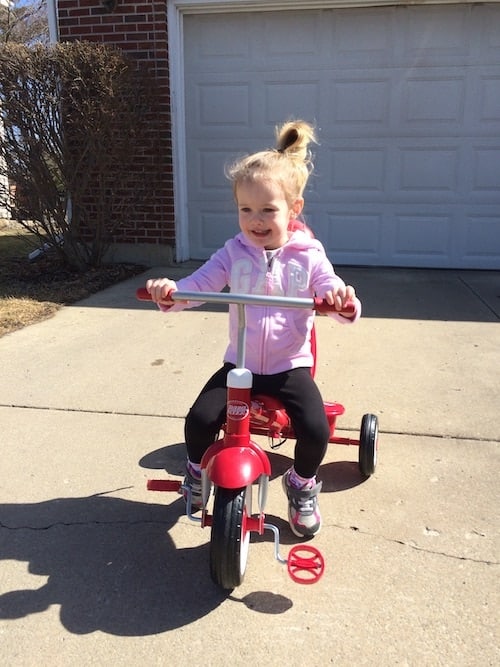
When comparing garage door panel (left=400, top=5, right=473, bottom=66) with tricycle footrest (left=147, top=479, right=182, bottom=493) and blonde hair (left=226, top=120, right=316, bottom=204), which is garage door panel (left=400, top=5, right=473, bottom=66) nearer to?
blonde hair (left=226, top=120, right=316, bottom=204)

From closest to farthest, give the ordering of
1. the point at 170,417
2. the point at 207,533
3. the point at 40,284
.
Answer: the point at 207,533 → the point at 170,417 → the point at 40,284

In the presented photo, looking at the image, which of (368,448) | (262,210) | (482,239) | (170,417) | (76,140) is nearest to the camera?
(262,210)

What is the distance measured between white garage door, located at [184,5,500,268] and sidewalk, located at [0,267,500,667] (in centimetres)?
294

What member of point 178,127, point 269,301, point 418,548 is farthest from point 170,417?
point 178,127

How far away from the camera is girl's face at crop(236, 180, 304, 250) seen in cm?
215

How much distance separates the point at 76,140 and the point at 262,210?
460 centimetres

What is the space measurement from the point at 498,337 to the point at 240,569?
11.1 feet

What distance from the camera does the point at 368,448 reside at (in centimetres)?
272

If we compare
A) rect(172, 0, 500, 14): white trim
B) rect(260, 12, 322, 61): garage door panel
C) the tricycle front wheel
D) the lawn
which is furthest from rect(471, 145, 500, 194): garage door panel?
the tricycle front wheel

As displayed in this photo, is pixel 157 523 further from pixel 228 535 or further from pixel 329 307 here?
pixel 329 307

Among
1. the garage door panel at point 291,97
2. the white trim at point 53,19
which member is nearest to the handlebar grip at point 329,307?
the garage door panel at point 291,97

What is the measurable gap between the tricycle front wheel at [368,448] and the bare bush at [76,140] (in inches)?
178

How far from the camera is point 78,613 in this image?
6.52ft

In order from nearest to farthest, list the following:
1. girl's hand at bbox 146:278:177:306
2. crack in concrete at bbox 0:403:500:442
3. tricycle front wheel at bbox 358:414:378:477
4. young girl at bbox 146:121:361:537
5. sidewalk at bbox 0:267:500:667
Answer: sidewalk at bbox 0:267:500:667, girl's hand at bbox 146:278:177:306, young girl at bbox 146:121:361:537, tricycle front wheel at bbox 358:414:378:477, crack in concrete at bbox 0:403:500:442
